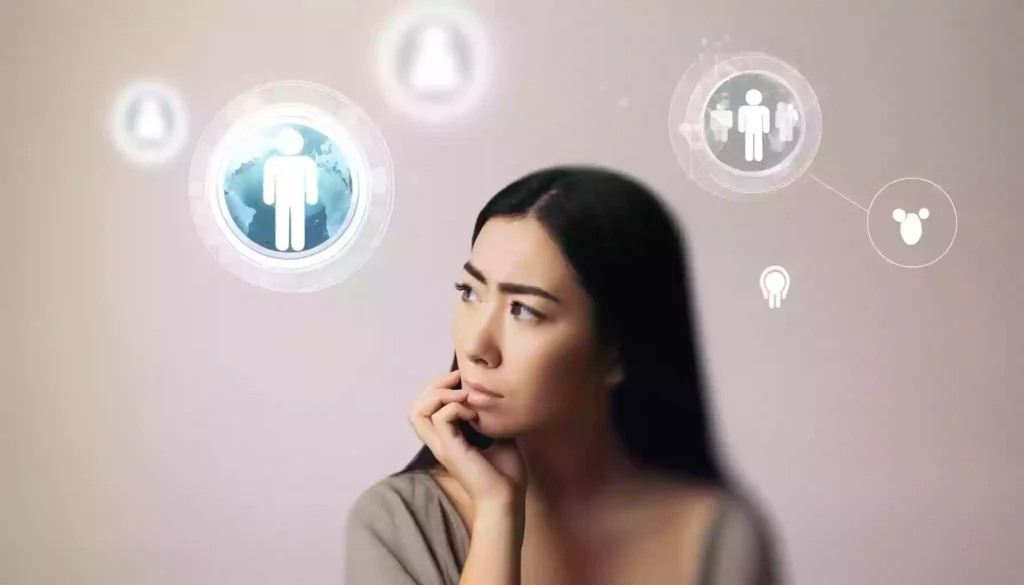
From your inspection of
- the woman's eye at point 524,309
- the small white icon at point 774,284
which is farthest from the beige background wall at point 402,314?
the woman's eye at point 524,309

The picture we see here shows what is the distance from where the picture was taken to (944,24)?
125cm

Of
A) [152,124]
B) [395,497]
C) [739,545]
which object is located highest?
[152,124]

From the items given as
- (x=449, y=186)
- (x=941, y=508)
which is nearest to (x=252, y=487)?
(x=449, y=186)

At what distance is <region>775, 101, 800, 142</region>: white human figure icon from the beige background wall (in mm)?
45

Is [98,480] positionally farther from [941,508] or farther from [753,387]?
[941,508]

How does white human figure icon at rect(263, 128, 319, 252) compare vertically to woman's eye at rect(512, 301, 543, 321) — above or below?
above

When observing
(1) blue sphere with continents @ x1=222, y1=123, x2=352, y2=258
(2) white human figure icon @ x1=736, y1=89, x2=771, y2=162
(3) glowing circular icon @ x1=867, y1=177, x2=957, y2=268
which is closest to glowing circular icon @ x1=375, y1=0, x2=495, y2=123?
(1) blue sphere with continents @ x1=222, y1=123, x2=352, y2=258

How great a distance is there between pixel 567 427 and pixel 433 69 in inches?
20.2

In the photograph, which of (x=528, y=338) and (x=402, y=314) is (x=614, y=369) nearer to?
(x=528, y=338)

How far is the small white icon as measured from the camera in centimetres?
121

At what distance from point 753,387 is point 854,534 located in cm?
24

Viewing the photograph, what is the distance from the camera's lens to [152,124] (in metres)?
1.21

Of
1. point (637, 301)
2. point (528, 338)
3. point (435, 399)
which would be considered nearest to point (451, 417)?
point (435, 399)

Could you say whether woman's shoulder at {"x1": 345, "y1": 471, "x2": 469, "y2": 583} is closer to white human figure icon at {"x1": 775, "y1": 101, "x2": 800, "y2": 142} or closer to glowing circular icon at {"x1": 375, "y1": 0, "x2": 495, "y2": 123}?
glowing circular icon at {"x1": 375, "y1": 0, "x2": 495, "y2": 123}
